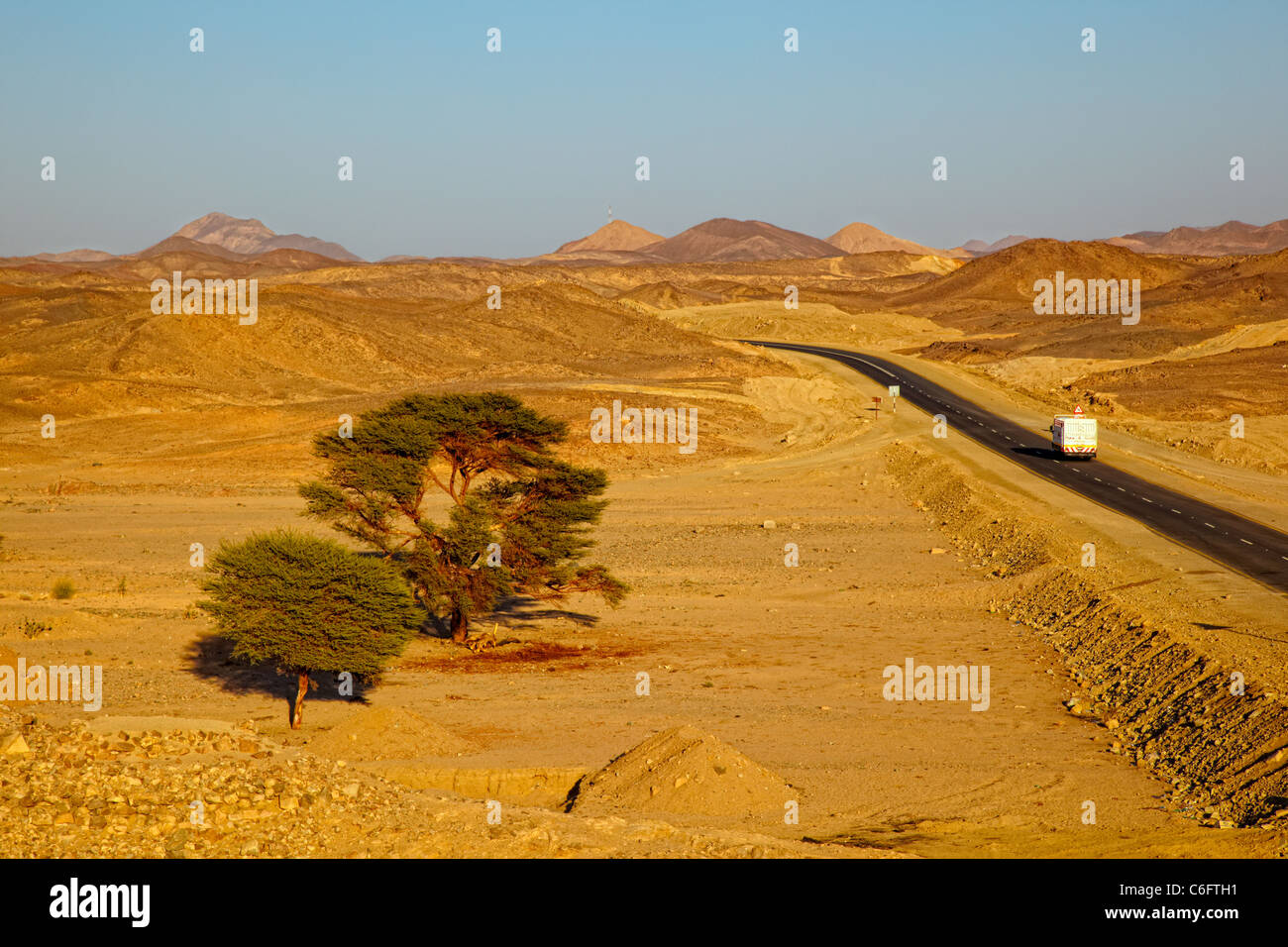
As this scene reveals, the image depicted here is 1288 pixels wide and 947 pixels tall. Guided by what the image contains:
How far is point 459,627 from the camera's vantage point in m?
31.7

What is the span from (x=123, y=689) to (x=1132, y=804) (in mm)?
19759

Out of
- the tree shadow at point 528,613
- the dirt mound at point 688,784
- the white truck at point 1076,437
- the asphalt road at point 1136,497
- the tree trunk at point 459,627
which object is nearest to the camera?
the dirt mound at point 688,784

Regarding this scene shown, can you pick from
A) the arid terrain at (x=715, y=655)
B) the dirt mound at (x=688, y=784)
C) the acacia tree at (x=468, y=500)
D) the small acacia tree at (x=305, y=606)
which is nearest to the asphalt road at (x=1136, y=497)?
the arid terrain at (x=715, y=655)

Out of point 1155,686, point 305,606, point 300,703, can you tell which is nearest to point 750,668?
point 1155,686

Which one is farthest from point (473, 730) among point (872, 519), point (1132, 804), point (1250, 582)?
point (872, 519)

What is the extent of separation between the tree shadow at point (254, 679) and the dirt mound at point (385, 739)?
370 centimetres

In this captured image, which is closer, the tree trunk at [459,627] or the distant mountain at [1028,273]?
the tree trunk at [459,627]

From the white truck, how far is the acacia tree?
101ft

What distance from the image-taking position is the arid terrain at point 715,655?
584 inches

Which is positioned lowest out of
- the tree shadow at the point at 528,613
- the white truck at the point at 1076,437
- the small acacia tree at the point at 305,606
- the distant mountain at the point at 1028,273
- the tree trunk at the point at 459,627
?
the tree shadow at the point at 528,613

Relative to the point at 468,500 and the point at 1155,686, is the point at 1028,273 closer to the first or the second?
the point at 468,500

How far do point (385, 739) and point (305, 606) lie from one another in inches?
180

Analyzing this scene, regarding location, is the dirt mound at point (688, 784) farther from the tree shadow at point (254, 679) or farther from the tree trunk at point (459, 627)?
the tree trunk at point (459, 627)

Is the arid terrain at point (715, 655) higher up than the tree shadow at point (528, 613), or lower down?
higher up
